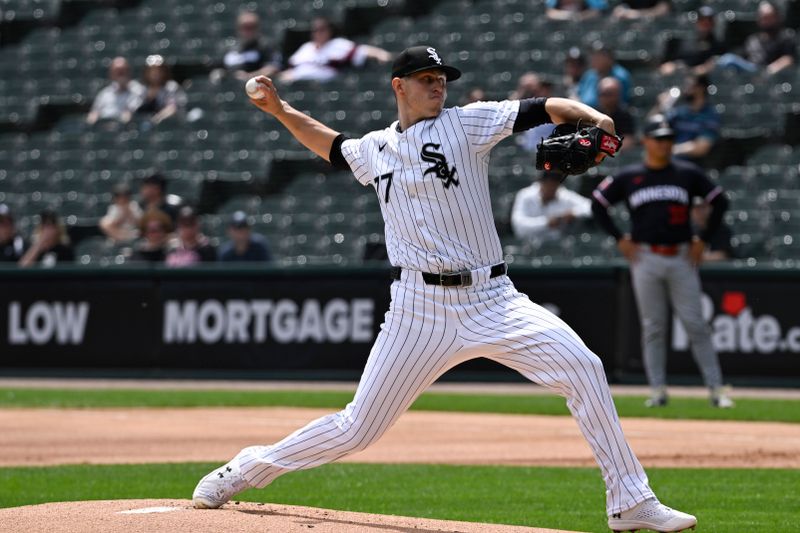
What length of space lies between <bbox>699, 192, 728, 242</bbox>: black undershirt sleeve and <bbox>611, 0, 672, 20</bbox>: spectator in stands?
651 cm

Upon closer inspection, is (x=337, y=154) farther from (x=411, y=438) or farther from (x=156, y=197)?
(x=156, y=197)

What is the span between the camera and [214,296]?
50.5 ft

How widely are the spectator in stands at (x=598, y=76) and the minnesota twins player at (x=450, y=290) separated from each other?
35.2 feet

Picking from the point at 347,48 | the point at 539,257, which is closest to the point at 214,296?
the point at 539,257

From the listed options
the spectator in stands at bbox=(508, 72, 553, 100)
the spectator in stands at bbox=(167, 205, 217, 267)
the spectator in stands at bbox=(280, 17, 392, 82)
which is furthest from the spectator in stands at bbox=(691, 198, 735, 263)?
the spectator in stands at bbox=(280, 17, 392, 82)

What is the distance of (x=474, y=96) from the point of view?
52.5 feet

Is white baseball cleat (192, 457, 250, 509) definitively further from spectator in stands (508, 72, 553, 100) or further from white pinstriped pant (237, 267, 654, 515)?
spectator in stands (508, 72, 553, 100)

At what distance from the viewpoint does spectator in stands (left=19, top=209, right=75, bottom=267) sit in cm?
1641

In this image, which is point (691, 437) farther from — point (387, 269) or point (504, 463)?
point (387, 269)

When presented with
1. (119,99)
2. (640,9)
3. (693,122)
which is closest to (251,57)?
(119,99)

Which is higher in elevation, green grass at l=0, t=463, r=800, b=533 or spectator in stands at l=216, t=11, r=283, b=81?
spectator in stands at l=216, t=11, r=283, b=81

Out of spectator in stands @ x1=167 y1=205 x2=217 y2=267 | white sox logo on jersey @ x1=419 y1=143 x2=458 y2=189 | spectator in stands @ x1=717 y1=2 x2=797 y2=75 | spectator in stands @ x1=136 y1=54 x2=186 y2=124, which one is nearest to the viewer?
white sox logo on jersey @ x1=419 y1=143 x2=458 y2=189

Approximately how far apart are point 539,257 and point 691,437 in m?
Result: 5.39

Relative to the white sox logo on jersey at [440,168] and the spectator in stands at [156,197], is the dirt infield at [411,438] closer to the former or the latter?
the white sox logo on jersey at [440,168]
